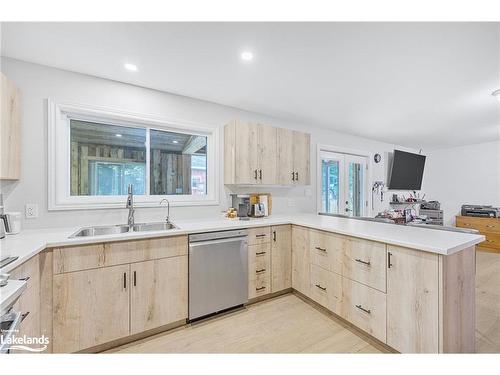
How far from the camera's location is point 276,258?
2480 millimetres

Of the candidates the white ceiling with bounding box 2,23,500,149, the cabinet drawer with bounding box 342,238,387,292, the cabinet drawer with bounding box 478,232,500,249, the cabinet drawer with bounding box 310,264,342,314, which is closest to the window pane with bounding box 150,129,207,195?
the white ceiling with bounding box 2,23,500,149

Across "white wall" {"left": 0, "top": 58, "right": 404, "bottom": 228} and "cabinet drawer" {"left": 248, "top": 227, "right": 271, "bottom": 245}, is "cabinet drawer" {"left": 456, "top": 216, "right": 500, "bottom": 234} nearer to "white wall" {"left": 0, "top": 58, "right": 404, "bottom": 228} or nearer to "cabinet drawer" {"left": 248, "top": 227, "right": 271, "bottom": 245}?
"cabinet drawer" {"left": 248, "top": 227, "right": 271, "bottom": 245}

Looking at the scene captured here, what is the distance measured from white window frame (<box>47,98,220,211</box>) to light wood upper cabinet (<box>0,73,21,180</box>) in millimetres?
196

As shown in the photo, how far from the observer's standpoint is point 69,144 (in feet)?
6.93

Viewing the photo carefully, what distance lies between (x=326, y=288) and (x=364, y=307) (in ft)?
1.31

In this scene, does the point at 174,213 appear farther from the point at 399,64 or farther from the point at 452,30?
the point at 452,30

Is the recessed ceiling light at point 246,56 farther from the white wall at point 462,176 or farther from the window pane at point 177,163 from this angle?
the white wall at point 462,176

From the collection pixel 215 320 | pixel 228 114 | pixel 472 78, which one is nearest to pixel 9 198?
pixel 215 320

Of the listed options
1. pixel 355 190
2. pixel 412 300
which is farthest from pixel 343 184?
pixel 412 300

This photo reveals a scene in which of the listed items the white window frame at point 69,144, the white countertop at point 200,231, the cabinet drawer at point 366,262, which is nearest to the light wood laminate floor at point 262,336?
the cabinet drawer at point 366,262

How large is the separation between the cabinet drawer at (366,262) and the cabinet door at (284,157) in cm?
123

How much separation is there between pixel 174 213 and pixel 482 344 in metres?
2.96

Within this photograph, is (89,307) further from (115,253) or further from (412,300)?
(412,300)

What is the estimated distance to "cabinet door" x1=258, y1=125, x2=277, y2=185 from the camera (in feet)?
9.09
